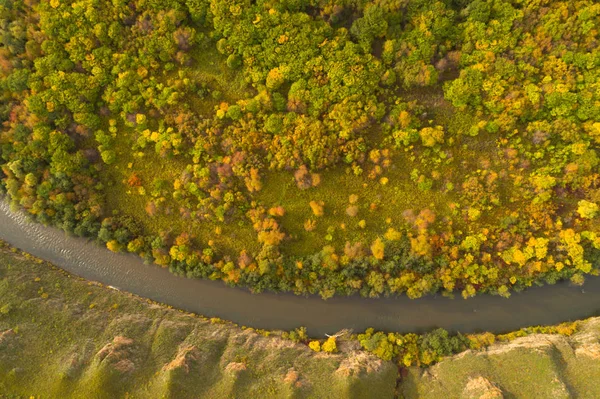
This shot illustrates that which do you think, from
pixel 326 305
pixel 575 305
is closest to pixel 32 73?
pixel 326 305

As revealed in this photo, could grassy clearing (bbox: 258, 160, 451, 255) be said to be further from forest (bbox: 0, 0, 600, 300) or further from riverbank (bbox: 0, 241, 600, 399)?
riverbank (bbox: 0, 241, 600, 399)

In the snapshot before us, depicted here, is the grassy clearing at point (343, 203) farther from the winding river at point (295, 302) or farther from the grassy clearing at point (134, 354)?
the grassy clearing at point (134, 354)

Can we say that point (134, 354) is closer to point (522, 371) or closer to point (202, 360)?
point (202, 360)

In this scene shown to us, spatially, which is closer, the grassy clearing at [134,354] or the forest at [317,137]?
the grassy clearing at [134,354]

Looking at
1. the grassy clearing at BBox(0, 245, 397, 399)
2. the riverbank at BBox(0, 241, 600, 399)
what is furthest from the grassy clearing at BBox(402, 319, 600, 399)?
the grassy clearing at BBox(0, 245, 397, 399)

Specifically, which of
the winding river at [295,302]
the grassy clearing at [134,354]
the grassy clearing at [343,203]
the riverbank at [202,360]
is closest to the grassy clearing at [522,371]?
the riverbank at [202,360]

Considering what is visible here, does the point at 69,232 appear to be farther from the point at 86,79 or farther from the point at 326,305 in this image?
the point at 326,305
